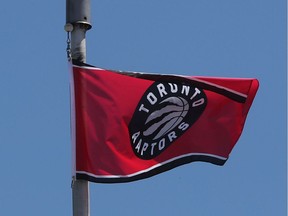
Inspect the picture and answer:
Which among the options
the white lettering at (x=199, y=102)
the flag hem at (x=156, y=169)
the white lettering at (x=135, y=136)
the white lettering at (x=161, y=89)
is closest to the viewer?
the flag hem at (x=156, y=169)

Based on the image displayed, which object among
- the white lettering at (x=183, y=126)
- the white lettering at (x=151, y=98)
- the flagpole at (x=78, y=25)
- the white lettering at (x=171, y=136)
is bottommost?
the white lettering at (x=171, y=136)

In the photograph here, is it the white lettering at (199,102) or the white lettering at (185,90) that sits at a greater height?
the white lettering at (185,90)

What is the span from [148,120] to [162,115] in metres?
0.30

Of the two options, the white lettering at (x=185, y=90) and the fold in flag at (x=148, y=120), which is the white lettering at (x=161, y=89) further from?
the white lettering at (x=185, y=90)

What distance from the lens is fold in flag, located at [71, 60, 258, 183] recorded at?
9.98m

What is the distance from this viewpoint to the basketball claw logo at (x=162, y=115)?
1073cm

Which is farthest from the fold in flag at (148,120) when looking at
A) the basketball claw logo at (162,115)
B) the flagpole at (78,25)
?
the flagpole at (78,25)

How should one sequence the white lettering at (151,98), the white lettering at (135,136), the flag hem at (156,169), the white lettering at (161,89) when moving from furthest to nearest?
1. the white lettering at (161,89)
2. the white lettering at (151,98)
3. the white lettering at (135,136)
4. the flag hem at (156,169)

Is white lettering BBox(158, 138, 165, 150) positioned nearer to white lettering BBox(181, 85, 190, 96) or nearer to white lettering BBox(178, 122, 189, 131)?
white lettering BBox(178, 122, 189, 131)

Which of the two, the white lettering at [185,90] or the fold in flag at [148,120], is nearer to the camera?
the fold in flag at [148,120]

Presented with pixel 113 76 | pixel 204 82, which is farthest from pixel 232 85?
pixel 113 76

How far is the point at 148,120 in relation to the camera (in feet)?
35.6

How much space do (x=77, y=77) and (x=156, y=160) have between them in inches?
68.8

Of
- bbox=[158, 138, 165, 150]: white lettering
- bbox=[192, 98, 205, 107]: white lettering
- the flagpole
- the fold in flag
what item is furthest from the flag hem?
bbox=[192, 98, 205, 107]: white lettering
